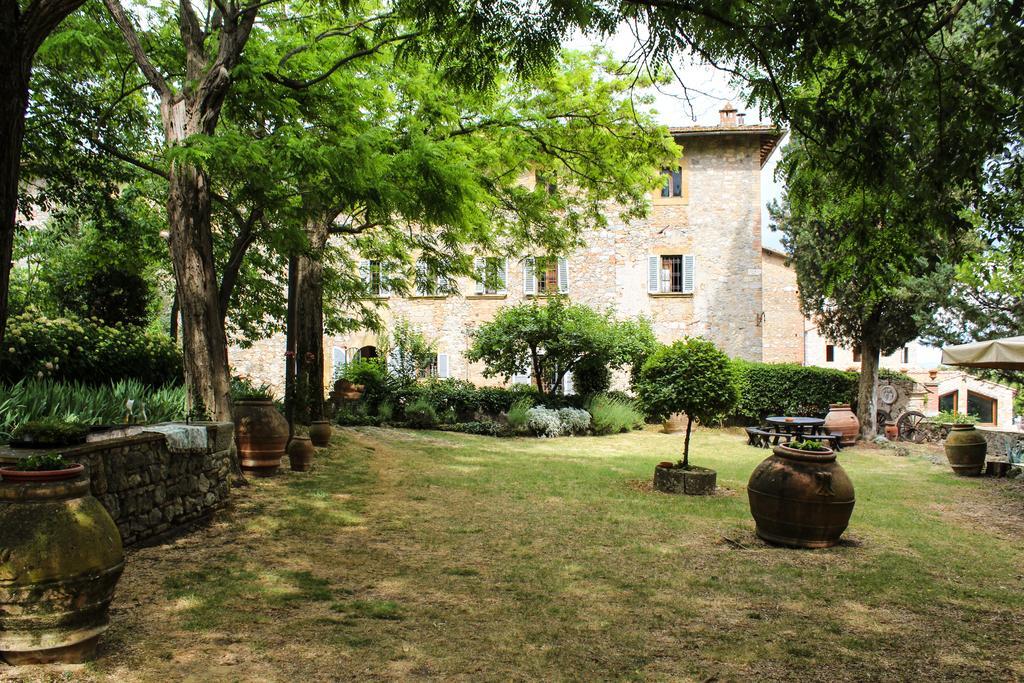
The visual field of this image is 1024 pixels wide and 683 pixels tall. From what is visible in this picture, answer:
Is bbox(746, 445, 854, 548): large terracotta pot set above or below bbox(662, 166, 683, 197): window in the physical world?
below

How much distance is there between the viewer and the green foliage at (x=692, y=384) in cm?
888

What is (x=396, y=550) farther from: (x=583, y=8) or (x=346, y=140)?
(x=583, y=8)

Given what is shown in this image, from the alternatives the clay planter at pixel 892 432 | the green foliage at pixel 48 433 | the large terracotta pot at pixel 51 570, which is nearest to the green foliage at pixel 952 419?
the clay planter at pixel 892 432

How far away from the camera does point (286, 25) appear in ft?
32.3

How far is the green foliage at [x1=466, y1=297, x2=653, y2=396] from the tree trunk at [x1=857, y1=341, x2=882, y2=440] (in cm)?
553

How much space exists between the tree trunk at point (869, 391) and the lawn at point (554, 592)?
327 inches

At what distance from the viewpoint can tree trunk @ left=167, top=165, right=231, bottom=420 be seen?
24.2 feet

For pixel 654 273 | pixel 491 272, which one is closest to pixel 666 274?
pixel 654 273

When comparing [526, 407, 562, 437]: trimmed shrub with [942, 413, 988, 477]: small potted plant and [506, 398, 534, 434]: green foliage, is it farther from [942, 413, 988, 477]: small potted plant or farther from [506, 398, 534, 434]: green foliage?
[942, 413, 988, 477]: small potted plant

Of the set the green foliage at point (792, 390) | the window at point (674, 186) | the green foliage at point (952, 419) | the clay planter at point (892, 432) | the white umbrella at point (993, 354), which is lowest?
the clay planter at point (892, 432)

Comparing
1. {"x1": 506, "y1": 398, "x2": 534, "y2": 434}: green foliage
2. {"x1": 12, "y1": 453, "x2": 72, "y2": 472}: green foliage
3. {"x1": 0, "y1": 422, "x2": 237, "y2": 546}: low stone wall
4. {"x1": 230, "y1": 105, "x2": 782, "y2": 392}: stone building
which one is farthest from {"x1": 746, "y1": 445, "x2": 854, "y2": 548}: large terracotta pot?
{"x1": 230, "y1": 105, "x2": 782, "y2": 392}: stone building

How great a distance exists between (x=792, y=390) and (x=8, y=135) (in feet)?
60.2

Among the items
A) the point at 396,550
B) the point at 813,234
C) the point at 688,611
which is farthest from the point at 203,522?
the point at 813,234

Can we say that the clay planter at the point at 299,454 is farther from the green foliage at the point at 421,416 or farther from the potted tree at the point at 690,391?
the green foliage at the point at 421,416
